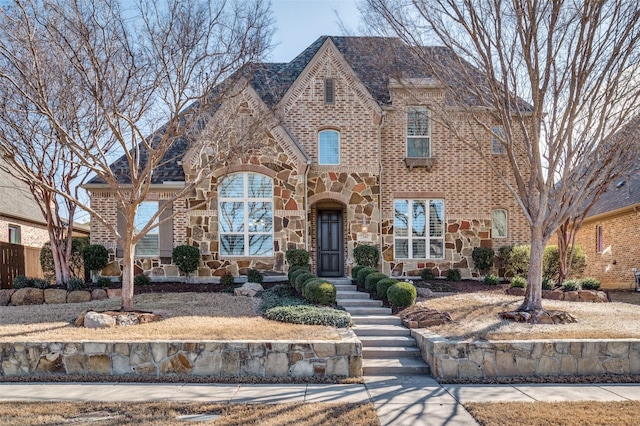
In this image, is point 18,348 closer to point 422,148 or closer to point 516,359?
point 516,359

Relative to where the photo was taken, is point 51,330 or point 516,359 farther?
point 51,330

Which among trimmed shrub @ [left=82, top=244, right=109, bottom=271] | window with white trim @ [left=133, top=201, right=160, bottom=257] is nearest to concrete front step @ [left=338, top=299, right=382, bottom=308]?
window with white trim @ [left=133, top=201, right=160, bottom=257]

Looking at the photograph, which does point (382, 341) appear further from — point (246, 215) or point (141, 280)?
point (141, 280)

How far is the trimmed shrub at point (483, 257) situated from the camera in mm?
15453

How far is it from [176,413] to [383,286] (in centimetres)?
653

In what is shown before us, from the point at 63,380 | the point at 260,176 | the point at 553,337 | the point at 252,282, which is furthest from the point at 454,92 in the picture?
the point at 63,380

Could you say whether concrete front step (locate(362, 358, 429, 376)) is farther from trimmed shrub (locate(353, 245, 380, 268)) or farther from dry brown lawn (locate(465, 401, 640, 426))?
trimmed shrub (locate(353, 245, 380, 268))

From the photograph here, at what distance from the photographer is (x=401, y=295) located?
10.4 metres

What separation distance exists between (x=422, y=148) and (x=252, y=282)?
289 inches

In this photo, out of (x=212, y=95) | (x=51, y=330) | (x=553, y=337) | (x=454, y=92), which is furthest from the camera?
(x=212, y=95)

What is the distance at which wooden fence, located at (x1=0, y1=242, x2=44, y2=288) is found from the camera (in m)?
15.1

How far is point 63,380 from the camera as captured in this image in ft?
23.5

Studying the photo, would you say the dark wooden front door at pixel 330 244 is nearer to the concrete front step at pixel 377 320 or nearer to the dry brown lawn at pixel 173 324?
the dry brown lawn at pixel 173 324

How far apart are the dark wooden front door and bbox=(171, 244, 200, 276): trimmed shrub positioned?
13.2 feet
